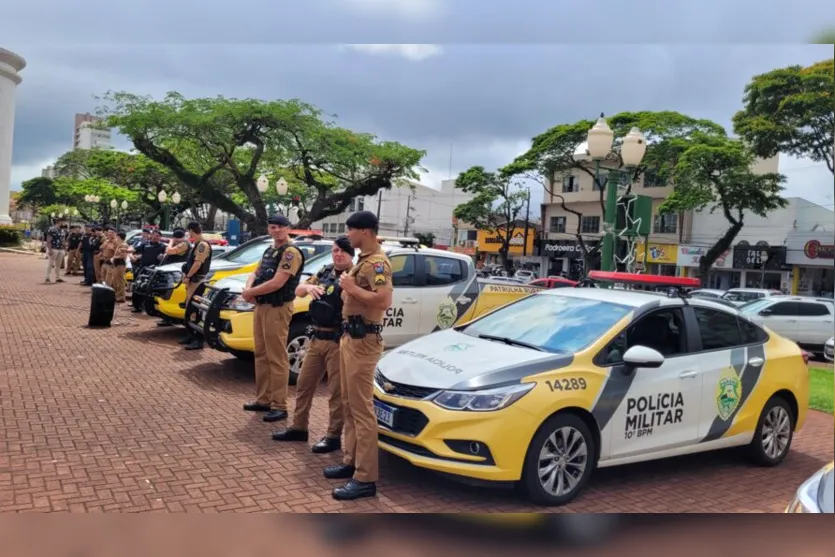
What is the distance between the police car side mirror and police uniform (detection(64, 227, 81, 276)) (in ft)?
64.5

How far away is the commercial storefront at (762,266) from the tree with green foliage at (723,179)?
15.3 feet

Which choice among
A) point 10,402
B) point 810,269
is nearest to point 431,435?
point 10,402

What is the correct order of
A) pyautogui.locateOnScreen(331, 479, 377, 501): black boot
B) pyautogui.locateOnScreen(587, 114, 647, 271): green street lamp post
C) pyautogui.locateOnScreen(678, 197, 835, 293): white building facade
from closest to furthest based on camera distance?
pyautogui.locateOnScreen(331, 479, 377, 501): black boot
pyautogui.locateOnScreen(587, 114, 647, 271): green street lamp post
pyautogui.locateOnScreen(678, 197, 835, 293): white building facade

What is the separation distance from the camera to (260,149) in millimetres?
16547

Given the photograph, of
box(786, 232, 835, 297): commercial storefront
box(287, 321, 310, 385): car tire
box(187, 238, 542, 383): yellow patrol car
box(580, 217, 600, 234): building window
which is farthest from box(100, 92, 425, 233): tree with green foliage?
box(786, 232, 835, 297): commercial storefront

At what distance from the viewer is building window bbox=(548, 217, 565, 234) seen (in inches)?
1192

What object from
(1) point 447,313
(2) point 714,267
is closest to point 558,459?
(1) point 447,313

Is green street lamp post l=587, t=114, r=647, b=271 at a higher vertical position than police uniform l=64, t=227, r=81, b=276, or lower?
higher

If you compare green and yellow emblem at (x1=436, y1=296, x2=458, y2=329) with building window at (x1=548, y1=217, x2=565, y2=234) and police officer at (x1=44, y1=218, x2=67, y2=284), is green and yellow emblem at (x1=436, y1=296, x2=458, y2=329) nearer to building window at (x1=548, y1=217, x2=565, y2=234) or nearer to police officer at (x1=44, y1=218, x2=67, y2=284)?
police officer at (x1=44, y1=218, x2=67, y2=284)

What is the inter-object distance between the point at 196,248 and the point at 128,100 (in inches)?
313

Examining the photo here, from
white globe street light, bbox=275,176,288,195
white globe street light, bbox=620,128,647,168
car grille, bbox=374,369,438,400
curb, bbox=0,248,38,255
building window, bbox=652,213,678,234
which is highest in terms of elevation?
building window, bbox=652,213,678,234

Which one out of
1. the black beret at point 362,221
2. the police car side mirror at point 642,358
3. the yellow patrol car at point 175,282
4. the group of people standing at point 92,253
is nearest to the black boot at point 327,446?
the black beret at point 362,221

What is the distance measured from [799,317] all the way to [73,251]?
20.4 m

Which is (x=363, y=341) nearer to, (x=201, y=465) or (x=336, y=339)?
(x=336, y=339)
